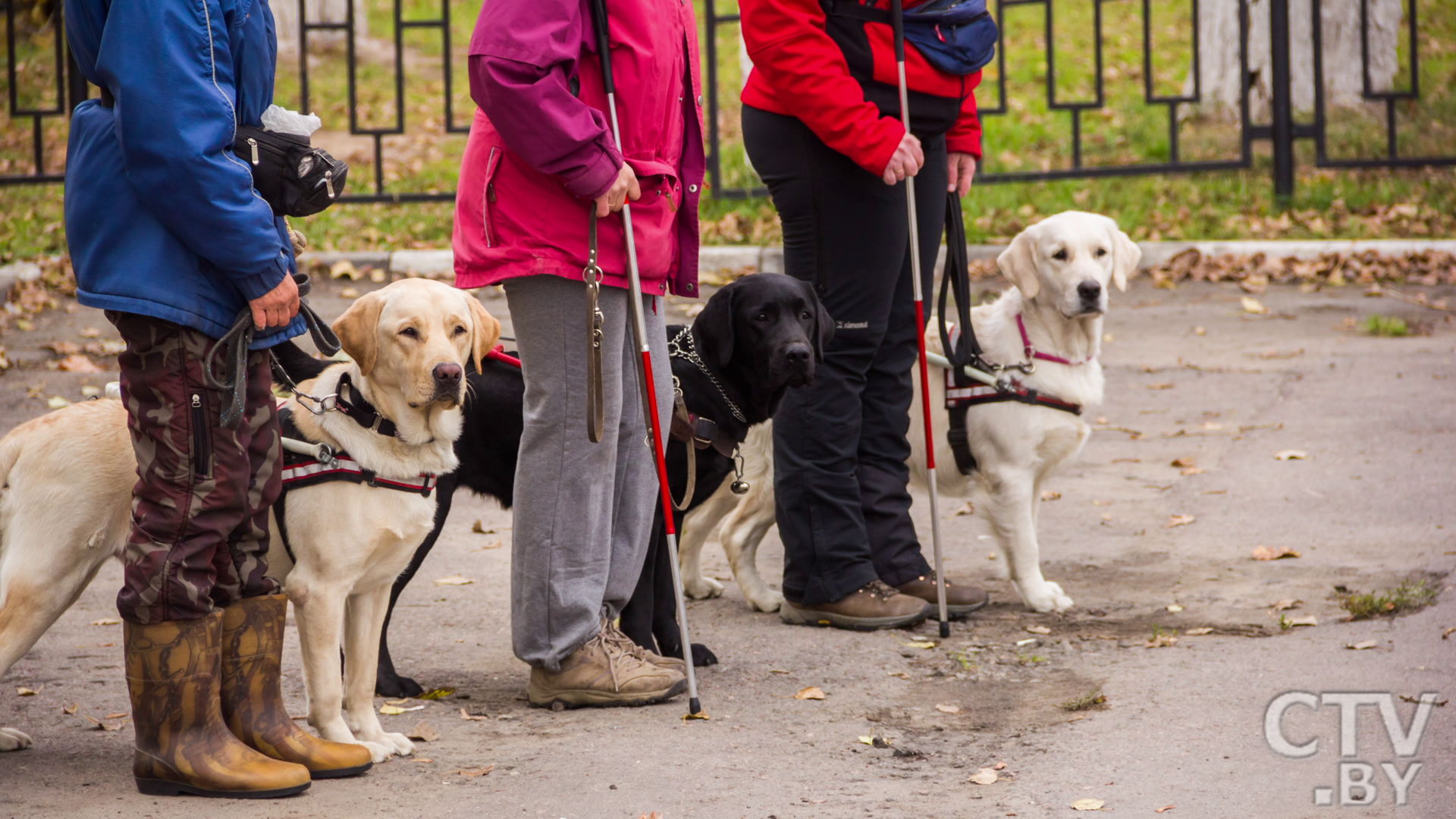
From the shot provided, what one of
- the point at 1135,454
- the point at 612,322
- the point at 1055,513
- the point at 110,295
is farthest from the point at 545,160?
the point at 1135,454

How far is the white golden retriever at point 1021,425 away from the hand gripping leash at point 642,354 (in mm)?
955

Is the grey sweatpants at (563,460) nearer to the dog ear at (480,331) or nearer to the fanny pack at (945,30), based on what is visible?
the dog ear at (480,331)

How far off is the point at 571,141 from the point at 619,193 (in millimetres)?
189

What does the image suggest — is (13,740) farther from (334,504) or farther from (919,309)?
(919,309)

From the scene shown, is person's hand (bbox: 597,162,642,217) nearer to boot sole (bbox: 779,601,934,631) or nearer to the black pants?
the black pants

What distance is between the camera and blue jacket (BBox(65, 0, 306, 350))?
8.48 ft

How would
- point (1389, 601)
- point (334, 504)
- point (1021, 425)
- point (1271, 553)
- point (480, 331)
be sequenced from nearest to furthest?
point (334, 504)
point (480, 331)
point (1389, 601)
point (1021, 425)
point (1271, 553)

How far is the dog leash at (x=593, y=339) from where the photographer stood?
131 inches

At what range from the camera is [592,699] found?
3.60 meters

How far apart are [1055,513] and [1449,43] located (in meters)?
11.4

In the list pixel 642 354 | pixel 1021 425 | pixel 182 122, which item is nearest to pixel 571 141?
pixel 642 354

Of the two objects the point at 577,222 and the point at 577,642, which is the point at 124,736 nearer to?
the point at 577,642

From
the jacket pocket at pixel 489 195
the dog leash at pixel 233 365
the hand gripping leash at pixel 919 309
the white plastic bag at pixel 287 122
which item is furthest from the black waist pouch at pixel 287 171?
the hand gripping leash at pixel 919 309

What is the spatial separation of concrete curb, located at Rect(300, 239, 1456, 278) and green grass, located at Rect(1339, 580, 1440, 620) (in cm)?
527
